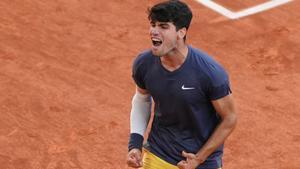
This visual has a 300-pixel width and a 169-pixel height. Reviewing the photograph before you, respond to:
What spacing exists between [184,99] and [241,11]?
6.59 m

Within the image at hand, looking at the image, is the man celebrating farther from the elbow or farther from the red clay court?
the red clay court

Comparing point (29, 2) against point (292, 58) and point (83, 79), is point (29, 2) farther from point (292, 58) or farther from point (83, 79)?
point (292, 58)

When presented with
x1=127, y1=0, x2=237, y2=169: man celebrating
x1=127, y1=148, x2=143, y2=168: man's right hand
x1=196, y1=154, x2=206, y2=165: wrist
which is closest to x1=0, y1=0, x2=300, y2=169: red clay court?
x1=127, y1=148, x2=143, y2=168: man's right hand

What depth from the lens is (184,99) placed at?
5203 mm

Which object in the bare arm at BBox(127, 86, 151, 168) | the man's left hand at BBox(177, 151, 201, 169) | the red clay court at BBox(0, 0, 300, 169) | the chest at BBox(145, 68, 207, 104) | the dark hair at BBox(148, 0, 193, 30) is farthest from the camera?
the red clay court at BBox(0, 0, 300, 169)

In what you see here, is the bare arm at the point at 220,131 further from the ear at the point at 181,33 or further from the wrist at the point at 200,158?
the ear at the point at 181,33

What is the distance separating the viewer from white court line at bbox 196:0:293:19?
1142 cm

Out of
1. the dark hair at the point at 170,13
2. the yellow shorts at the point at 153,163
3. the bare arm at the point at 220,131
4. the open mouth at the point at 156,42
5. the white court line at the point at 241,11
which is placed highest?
the dark hair at the point at 170,13

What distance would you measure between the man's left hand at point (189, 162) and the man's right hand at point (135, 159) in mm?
414

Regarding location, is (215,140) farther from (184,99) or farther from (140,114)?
(140,114)

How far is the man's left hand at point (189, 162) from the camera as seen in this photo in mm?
5238

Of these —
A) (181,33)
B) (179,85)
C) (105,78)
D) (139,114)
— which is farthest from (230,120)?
(105,78)

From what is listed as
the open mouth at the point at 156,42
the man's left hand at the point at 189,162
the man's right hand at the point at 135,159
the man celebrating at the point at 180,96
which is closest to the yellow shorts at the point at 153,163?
the man celebrating at the point at 180,96

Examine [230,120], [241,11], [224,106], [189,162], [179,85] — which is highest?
[179,85]
